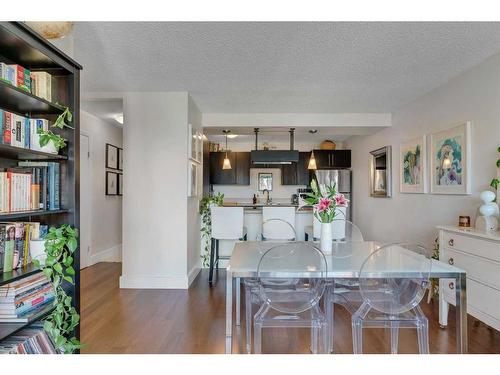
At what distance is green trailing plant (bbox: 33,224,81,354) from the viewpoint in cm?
152

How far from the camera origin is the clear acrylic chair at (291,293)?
70.6 inches

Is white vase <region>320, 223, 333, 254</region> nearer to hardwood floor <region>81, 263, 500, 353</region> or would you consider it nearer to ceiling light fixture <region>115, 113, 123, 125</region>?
hardwood floor <region>81, 263, 500, 353</region>

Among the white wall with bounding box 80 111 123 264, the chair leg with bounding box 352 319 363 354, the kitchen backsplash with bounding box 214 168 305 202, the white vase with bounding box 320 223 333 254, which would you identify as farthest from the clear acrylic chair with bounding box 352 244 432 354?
the kitchen backsplash with bounding box 214 168 305 202

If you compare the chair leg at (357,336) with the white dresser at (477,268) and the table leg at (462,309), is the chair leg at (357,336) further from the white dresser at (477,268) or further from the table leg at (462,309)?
the white dresser at (477,268)

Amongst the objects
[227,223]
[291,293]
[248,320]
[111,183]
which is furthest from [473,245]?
[111,183]

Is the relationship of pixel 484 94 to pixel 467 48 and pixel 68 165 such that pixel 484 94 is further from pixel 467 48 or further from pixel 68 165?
pixel 68 165

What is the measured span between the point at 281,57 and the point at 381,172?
3.17 metres

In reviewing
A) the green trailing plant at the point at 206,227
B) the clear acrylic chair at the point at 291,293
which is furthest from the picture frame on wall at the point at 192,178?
the clear acrylic chair at the point at 291,293

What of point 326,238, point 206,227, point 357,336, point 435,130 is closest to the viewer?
point 357,336

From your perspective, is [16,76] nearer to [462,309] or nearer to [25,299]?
A: [25,299]

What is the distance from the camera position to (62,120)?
168 centimetres

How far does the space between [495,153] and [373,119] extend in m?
2.16

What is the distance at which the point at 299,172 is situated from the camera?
695 cm

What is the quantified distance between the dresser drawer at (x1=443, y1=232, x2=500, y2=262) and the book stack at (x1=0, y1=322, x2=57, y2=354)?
9.09 feet
